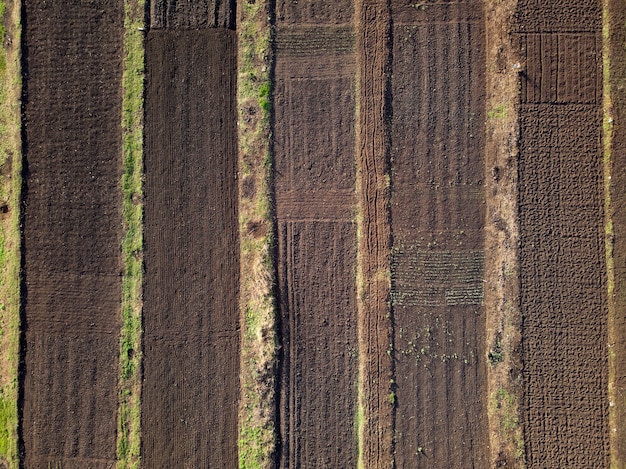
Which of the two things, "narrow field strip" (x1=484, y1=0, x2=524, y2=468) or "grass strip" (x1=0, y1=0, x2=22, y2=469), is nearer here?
"narrow field strip" (x1=484, y1=0, x2=524, y2=468)

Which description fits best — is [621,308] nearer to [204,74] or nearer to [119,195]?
[204,74]

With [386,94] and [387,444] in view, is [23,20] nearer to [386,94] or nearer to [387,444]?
[386,94]

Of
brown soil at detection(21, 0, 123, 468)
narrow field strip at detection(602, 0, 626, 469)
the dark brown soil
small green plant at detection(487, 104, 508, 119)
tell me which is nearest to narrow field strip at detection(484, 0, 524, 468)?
small green plant at detection(487, 104, 508, 119)

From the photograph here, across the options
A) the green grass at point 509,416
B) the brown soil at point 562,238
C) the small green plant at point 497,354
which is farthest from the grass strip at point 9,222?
the brown soil at point 562,238

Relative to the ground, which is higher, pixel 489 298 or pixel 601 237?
pixel 601 237

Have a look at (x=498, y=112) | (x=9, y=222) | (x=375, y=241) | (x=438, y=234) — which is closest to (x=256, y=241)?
(x=375, y=241)

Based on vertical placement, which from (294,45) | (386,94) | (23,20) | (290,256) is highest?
(23,20)

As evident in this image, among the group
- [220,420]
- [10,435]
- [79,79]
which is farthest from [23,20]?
[220,420]

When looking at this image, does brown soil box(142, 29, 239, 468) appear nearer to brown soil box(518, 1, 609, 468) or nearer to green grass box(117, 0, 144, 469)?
green grass box(117, 0, 144, 469)
